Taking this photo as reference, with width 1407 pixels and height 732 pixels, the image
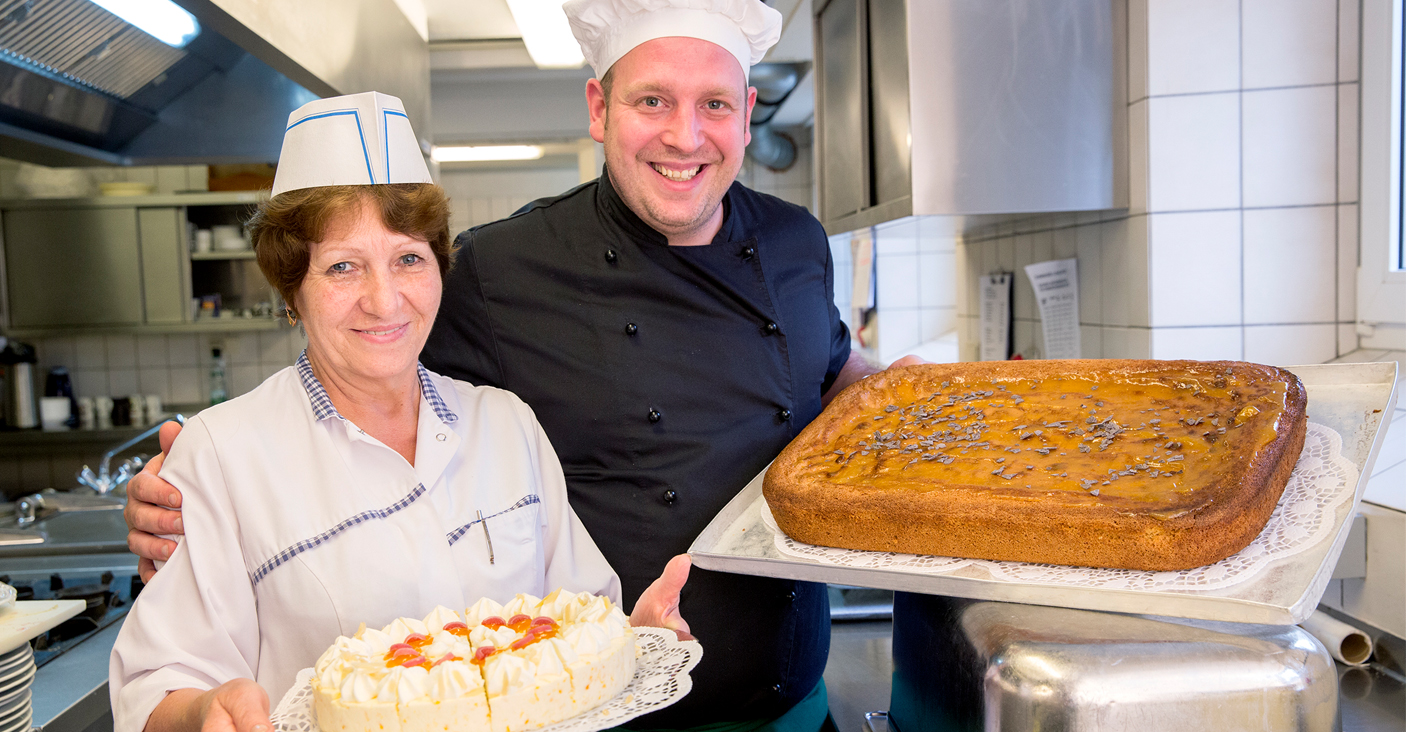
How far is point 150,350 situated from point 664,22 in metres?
5.09

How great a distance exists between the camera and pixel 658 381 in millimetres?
1437

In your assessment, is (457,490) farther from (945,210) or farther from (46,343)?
(46,343)

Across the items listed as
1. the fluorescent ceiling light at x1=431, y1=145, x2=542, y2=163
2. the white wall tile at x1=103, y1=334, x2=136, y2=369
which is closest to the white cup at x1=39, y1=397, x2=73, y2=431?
the white wall tile at x1=103, y1=334, x2=136, y2=369

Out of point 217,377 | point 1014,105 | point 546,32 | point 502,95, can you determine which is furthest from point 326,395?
point 502,95

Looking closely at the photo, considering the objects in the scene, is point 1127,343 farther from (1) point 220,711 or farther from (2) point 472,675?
(1) point 220,711

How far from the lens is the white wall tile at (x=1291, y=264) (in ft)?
6.05

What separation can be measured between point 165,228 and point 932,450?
4.82 m

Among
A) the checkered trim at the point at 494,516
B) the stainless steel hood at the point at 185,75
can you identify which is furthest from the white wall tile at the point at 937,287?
the checkered trim at the point at 494,516

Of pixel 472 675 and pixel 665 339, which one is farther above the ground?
pixel 665 339

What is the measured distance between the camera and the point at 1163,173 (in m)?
1.89

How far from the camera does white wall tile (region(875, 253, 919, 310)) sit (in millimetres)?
5293

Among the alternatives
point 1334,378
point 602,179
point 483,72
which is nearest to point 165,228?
point 483,72

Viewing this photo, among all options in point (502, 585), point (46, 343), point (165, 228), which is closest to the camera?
point (502, 585)

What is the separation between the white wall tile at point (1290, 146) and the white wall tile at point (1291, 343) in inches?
9.9
